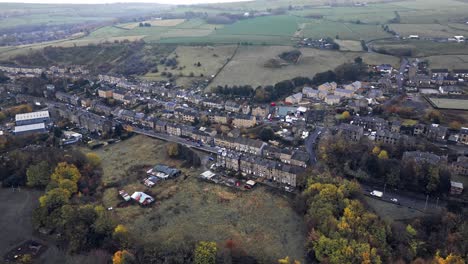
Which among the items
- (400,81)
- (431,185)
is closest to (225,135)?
(431,185)

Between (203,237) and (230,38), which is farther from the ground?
(230,38)

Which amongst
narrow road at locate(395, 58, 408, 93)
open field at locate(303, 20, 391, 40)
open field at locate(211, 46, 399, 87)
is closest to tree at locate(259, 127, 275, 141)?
open field at locate(211, 46, 399, 87)

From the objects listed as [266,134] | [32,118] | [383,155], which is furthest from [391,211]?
[32,118]

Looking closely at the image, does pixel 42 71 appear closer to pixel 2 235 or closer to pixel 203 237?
pixel 2 235

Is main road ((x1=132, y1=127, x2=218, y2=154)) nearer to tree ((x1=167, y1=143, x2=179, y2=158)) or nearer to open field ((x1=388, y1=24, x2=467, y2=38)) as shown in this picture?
tree ((x1=167, y1=143, x2=179, y2=158))

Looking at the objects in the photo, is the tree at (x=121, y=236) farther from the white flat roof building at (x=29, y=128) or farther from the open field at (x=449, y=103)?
the open field at (x=449, y=103)

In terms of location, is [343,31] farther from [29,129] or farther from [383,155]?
[29,129]
